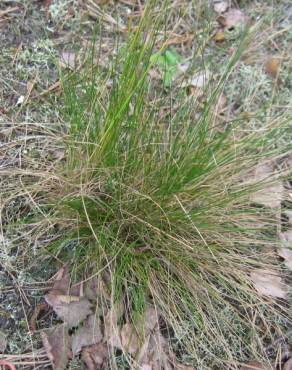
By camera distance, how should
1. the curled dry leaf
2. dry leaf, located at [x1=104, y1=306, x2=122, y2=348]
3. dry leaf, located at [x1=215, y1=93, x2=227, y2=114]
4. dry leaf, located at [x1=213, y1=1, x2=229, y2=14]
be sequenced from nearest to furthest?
dry leaf, located at [x1=104, y1=306, x2=122, y2=348] < the curled dry leaf < dry leaf, located at [x1=215, y1=93, x2=227, y2=114] < dry leaf, located at [x1=213, y1=1, x2=229, y2=14]

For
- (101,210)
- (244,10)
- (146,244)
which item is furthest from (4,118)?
(244,10)

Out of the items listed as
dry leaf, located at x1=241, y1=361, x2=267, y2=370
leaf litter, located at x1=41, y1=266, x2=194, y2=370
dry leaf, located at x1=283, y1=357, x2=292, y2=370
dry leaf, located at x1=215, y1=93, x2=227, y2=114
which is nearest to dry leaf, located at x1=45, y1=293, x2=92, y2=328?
leaf litter, located at x1=41, y1=266, x2=194, y2=370

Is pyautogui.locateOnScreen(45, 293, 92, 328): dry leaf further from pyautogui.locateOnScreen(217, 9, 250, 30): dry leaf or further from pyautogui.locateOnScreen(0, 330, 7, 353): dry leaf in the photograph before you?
pyautogui.locateOnScreen(217, 9, 250, 30): dry leaf

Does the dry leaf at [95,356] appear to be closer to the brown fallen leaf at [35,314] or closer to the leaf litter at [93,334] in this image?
the leaf litter at [93,334]

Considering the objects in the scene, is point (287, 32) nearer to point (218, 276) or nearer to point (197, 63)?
point (197, 63)

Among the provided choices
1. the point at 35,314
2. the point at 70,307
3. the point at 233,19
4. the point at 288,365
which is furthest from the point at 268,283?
the point at 233,19

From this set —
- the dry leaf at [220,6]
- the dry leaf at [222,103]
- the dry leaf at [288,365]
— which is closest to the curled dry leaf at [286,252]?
the dry leaf at [288,365]
